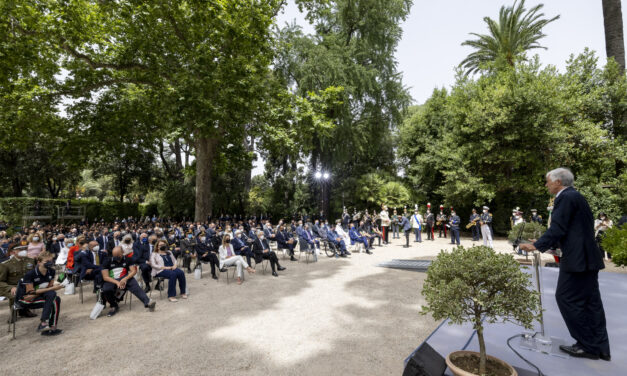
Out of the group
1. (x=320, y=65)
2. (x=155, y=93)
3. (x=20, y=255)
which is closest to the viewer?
(x=20, y=255)

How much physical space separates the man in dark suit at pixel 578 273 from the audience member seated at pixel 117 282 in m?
6.92

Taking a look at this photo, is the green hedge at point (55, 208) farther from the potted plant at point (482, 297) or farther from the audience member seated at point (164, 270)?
the potted plant at point (482, 297)

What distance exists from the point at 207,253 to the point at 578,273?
8.67 meters

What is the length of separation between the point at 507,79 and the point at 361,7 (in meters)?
12.3

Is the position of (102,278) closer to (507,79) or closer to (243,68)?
(243,68)

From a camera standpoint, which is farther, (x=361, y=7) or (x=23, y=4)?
(x=361, y=7)

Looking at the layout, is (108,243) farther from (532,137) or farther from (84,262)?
(532,137)

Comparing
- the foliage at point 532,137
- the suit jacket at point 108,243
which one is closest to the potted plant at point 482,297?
the suit jacket at point 108,243

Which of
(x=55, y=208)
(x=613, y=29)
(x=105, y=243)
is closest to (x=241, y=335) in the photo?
(x=105, y=243)

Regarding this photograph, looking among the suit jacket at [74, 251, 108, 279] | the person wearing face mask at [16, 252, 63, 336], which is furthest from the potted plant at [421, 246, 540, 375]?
the suit jacket at [74, 251, 108, 279]

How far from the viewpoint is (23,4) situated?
11.9 m

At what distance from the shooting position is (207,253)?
911cm

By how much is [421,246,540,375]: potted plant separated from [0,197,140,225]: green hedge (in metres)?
28.7

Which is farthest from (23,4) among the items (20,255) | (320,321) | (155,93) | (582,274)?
(582,274)
